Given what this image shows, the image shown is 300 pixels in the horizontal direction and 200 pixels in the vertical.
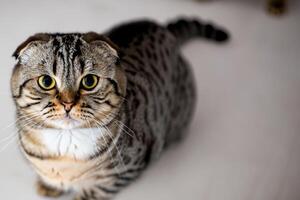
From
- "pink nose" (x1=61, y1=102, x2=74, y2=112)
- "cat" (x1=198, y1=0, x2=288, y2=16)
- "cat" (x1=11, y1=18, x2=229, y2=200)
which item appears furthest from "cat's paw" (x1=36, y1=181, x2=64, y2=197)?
"cat" (x1=198, y1=0, x2=288, y2=16)

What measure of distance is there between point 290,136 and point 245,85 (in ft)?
0.77

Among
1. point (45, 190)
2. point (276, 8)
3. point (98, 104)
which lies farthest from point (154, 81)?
point (276, 8)

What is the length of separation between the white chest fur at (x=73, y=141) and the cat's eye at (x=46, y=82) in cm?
Answer: 10

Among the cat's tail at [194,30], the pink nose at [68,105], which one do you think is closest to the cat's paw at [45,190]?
the pink nose at [68,105]

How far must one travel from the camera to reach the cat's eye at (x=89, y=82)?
0.88m

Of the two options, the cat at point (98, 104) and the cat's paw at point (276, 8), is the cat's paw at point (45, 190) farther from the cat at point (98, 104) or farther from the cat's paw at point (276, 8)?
the cat's paw at point (276, 8)

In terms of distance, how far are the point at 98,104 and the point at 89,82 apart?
5 centimetres

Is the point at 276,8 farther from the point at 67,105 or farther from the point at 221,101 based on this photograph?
the point at 67,105

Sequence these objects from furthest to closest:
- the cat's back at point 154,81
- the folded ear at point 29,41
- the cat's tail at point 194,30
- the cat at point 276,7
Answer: the cat at point 276,7
the cat's tail at point 194,30
the cat's back at point 154,81
the folded ear at point 29,41

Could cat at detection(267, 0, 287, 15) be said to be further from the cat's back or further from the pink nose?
the pink nose

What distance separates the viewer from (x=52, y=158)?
982mm

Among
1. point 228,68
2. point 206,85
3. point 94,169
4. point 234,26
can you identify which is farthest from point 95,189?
point 234,26

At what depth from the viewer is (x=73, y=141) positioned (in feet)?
3.14

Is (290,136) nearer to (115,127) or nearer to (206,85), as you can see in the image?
(206,85)
